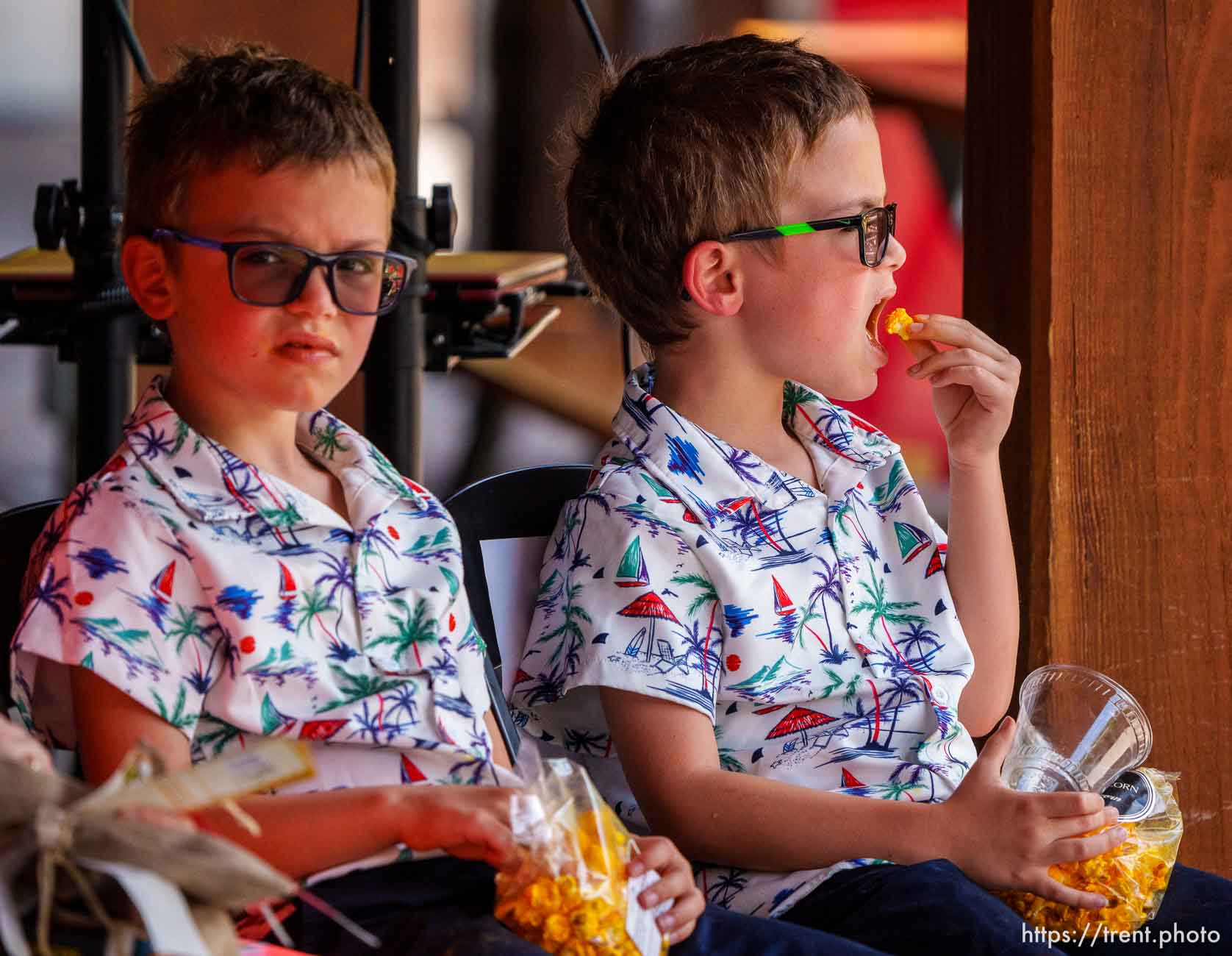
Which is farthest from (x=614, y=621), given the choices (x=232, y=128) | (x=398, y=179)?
(x=398, y=179)

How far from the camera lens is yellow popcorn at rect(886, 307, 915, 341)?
5.35 feet

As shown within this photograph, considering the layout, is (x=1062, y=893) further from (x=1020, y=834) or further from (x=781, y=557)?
(x=781, y=557)

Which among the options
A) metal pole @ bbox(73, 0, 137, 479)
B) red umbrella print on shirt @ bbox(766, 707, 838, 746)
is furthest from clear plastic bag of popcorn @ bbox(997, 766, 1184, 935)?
metal pole @ bbox(73, 0, 137, 479)

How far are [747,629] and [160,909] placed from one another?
819mm

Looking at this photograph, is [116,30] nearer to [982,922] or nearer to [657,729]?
[657,729]

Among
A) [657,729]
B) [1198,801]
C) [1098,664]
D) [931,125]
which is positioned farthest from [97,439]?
[931,125]

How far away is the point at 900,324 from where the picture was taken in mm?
1632

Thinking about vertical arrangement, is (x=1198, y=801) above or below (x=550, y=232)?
below

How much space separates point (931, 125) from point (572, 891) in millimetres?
3144

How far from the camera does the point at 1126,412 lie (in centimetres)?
189

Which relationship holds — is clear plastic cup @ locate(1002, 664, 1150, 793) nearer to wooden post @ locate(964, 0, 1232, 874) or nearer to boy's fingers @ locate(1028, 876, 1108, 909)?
boy's fingers @ locate(1028, 876, 1108, 909)

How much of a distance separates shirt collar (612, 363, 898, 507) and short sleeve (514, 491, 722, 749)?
2.5 inches

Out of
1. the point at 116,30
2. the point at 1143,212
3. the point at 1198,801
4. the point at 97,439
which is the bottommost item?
the point at 1198,801

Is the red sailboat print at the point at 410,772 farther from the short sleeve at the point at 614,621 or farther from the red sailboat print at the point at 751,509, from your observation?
the red sailboat print at the point at 751,509
